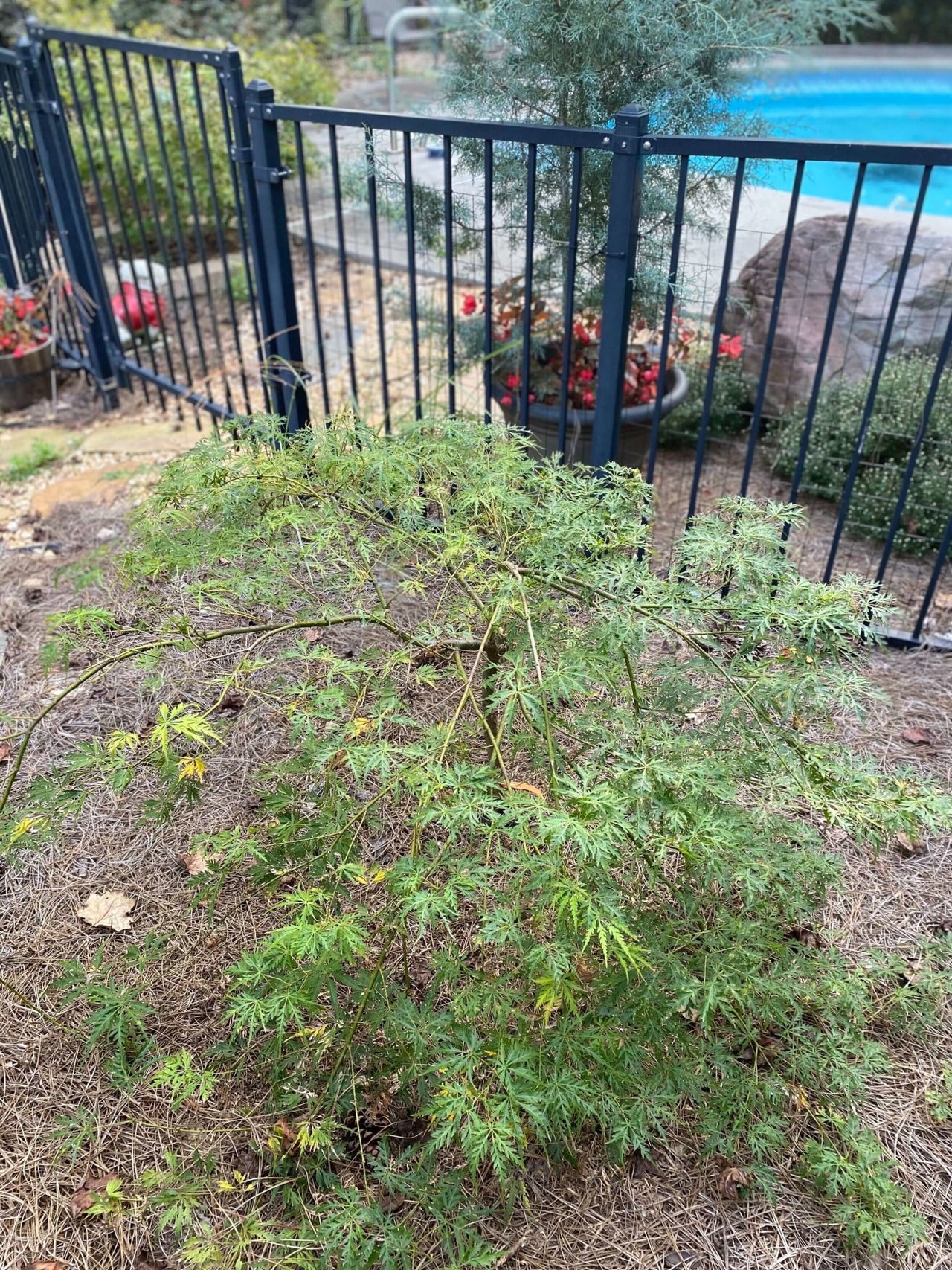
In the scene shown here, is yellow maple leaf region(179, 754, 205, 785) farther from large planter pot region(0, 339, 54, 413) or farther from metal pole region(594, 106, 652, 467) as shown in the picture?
large planter pot region(0, 339, 54, 413)

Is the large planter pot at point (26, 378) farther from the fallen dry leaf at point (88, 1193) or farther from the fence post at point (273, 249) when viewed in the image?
the fallen dry leaf at point (88, 1193)

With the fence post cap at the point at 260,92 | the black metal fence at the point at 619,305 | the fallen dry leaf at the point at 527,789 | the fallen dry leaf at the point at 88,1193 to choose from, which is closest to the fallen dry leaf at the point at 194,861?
the fallen dry leaf at the point at 88,1193

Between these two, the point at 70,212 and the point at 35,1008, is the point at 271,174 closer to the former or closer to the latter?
the point at 70,212

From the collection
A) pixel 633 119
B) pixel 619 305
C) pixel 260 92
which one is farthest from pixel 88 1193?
pixel 260 92

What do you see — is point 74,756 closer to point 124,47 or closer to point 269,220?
point 269,220

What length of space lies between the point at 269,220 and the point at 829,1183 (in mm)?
3272

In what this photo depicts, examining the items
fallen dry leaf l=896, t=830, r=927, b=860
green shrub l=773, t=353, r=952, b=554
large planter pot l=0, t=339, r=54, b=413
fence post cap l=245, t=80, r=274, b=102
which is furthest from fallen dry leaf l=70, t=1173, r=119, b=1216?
large planter pot l=0, t=339, r=54, b=413

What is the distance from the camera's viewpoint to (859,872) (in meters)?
2.21


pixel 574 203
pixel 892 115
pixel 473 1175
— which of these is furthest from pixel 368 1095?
pixel 892 115

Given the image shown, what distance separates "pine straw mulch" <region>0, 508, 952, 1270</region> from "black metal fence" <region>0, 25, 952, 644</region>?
104 cm

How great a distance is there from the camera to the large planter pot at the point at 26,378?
4.78 m

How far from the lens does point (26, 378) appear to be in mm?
4859

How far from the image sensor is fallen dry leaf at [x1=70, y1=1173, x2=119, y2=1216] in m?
1.58

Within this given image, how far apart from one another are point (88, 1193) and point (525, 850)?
989 mm
